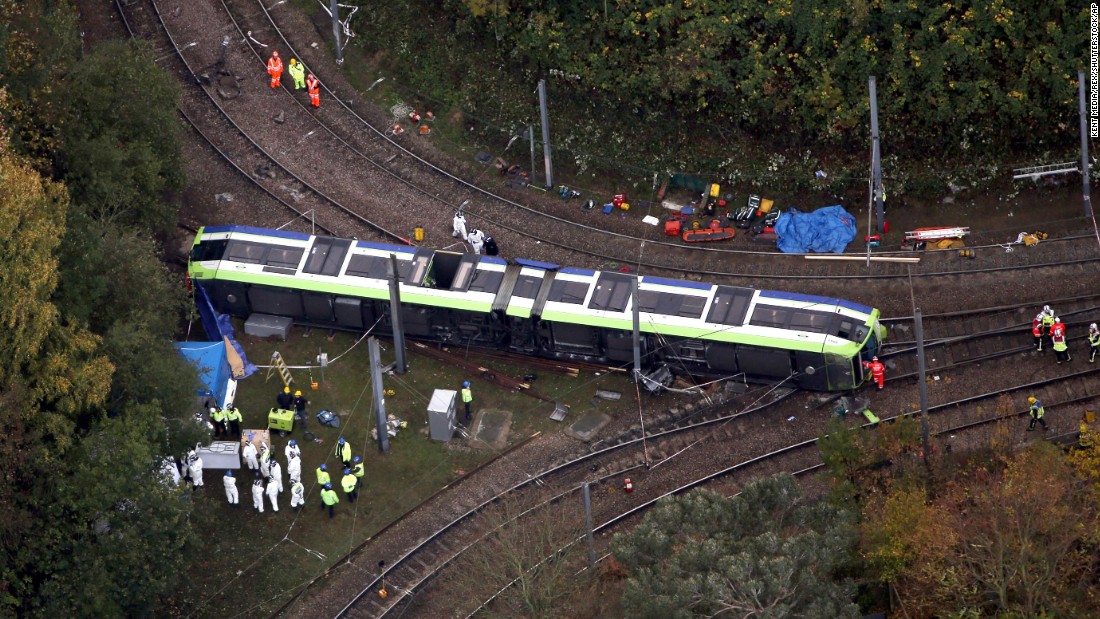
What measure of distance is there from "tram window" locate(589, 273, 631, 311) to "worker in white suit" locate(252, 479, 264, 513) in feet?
39.6

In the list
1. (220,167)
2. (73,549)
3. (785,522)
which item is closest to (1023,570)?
Result: (785,522)

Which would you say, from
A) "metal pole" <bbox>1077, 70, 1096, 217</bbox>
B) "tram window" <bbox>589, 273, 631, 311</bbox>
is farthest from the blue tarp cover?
"metal pole" <bbox>1077, 70, 1096, 217</bbox>

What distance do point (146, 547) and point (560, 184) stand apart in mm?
22647

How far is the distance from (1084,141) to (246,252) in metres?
28.8

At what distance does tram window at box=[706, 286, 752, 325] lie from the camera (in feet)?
176

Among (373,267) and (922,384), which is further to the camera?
(373,267)

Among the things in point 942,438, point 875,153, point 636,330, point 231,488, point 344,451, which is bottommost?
point 942,438

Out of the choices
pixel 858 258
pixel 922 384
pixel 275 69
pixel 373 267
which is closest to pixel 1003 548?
pixel 922 384

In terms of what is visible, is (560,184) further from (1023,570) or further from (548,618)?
(1023,570)

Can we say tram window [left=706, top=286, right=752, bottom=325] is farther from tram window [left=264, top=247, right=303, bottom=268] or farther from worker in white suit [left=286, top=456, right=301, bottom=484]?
tram window [left=264, top=247, right=303, bottom=268]

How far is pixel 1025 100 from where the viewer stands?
192 ft

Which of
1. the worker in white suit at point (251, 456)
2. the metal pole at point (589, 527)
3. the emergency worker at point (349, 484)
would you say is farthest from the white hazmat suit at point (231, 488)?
the metal pole at point (589, 527)

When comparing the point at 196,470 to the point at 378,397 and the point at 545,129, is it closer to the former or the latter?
the point at 378,397

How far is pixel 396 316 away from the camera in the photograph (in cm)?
5469
